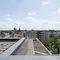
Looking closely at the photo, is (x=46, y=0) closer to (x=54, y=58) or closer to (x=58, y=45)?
(x=54, y=58)

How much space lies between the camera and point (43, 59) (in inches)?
51.6

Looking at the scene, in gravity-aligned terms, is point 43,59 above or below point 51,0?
below

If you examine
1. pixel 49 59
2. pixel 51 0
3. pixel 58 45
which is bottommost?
pixel 58 45

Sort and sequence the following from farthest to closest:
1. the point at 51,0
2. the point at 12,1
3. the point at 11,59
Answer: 1. the point at 12,1
2. the point at 51,0
3. the point at 11,59

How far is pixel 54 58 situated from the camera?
4.50ft

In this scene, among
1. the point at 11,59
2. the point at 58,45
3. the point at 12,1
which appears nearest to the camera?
the point at 11,59

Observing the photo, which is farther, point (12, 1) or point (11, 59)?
point (12, 1)

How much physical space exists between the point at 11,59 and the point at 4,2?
392 centimetres

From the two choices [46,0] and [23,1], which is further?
[23,1]

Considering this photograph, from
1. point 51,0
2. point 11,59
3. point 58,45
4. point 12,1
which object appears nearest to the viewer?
point 11,59

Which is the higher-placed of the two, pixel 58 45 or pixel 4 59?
pixel 4 59

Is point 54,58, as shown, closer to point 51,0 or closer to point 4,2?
point 51,0

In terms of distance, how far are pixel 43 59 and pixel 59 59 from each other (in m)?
0.22

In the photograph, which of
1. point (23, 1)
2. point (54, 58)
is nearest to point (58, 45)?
point (23, 1)
